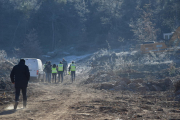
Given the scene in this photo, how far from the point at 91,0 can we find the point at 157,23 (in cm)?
1880

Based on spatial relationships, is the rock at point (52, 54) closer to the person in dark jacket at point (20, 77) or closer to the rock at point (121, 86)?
the rock at point (121, 86)

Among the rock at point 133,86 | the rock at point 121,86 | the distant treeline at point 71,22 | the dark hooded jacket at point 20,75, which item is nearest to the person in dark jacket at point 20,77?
the dark hooded jacket at point 20,75

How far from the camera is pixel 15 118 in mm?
6219

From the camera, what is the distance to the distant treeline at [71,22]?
4994 cm

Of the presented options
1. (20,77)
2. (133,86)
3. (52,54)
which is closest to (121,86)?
(133,86)

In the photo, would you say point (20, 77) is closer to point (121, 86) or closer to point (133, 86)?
point (121, 86)

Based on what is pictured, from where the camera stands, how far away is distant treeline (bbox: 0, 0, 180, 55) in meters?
49.9

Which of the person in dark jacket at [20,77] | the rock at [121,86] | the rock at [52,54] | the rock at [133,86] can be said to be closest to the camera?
the person in dark jacket at [20,77]

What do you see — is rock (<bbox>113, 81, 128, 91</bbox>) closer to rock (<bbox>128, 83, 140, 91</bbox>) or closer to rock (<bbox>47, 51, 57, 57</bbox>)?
rock (<bbox>128, 83, 140, 91</bbox>)

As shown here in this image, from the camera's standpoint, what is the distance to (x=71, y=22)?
5434 centimetres

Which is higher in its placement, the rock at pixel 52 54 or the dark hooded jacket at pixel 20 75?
the rock at pixel 52 54

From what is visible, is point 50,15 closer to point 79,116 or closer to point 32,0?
point 32,0

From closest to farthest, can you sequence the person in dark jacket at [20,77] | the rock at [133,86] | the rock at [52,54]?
the person in dark jacket at [20,77] < the rock at [133,86] < the rock at [52,54]

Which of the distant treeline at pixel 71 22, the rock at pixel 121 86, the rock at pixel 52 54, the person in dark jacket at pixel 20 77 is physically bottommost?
the rock at pixel 121 86
